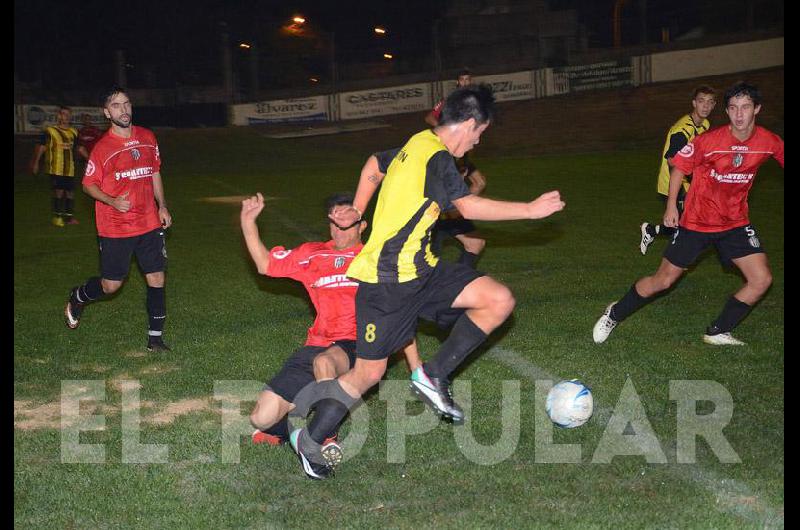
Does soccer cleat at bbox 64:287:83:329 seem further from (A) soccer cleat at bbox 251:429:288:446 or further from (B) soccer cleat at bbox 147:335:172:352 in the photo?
(A) soccer cleat at bbox 251:429:288:446

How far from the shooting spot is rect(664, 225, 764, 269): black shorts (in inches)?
302

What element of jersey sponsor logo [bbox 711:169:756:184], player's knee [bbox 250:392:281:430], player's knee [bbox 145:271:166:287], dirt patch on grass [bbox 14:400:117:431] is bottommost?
dirt patch on grass [bbox 14:400:117:431]

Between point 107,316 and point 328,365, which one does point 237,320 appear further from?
point 328,365

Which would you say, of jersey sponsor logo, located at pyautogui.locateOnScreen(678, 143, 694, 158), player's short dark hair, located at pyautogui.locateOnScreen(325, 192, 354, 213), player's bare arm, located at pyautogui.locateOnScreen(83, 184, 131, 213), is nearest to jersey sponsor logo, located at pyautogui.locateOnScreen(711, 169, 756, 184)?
jersey sponsor logo, located at pyautogui.locateOnScreen(678, 143, 694, 158)

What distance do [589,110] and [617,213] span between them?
2070cm

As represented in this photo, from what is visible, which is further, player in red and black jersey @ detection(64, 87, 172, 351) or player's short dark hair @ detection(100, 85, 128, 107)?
player in red and black jersey @ detection(64, 87, 172, 351)

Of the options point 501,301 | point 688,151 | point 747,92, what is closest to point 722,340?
point 688,151

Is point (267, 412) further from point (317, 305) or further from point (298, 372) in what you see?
point (317, 305)

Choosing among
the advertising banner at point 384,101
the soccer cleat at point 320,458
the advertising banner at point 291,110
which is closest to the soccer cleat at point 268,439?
the soccer cleat at point 320,458

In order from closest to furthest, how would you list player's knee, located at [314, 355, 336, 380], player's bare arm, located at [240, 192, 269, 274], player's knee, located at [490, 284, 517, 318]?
player's knee, located at [490, 284, 517, 318] < player's knee, located at [314, 355, 336, 380] < player's bare arm, located at [240, 192, 269, 274]

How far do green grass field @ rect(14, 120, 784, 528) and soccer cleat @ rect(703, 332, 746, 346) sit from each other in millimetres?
109

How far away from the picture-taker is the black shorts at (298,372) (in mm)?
5797

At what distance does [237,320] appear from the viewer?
9.41 metres
